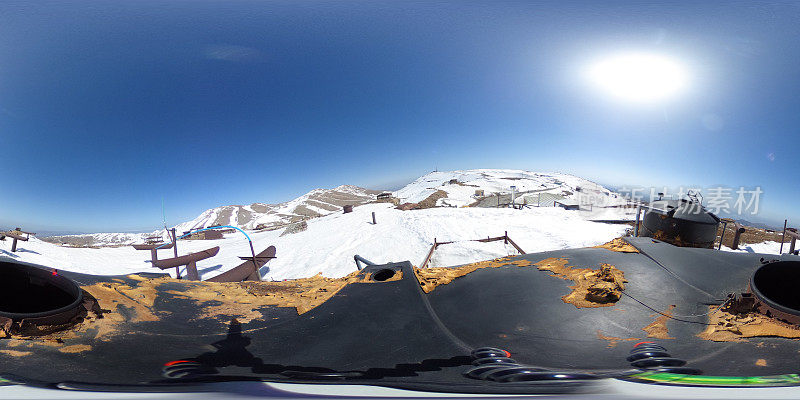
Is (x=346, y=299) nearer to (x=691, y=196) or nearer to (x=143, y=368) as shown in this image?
(x=143, y=368)

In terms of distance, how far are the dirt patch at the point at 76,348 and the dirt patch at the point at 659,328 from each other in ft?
17.2

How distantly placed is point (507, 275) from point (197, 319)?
410 centimetres

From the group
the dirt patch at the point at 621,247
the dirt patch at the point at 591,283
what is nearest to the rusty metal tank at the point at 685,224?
the dirt patch at the point at 621,247

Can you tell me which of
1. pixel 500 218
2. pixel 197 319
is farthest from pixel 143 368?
pixel 500 218

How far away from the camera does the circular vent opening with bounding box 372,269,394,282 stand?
12.3 feet

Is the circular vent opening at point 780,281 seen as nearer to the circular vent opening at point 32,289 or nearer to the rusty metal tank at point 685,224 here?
the rusty metal tank at point 685,224

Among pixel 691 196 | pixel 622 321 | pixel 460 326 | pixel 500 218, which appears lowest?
pixel 500 218

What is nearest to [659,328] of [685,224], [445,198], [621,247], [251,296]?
[621,247]

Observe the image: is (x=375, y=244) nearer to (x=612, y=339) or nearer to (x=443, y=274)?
(x=443, y=274)

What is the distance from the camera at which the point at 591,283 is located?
316cm

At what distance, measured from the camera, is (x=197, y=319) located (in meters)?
2.75

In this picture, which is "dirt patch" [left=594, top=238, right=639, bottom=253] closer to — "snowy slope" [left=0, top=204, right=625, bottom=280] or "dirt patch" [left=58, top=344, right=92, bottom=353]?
"dirt patch" [left=58, top=344, right=92, bottom=353]

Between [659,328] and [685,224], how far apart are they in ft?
17.2

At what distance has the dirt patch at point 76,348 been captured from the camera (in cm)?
188
